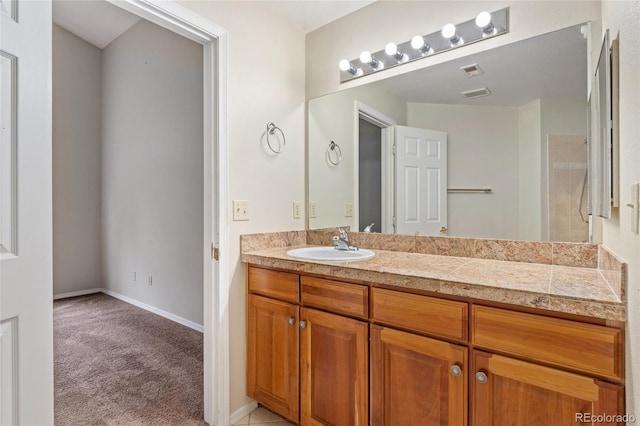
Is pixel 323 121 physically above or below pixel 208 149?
above

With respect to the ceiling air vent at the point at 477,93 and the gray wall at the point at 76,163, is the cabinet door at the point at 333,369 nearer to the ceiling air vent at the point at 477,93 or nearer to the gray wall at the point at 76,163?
the ceiling air vent at the point at 477,93

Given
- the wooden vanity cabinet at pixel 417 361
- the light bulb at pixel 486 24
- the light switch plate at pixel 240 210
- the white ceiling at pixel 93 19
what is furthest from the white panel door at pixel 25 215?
the white ceiling at pixel 93 19

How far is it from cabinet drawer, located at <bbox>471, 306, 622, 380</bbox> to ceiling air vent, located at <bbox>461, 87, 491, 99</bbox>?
1166 mm

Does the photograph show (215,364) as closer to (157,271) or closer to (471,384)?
(471,384)

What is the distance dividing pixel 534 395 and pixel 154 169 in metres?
3.64

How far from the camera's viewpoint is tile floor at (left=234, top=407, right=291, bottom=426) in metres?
1.83

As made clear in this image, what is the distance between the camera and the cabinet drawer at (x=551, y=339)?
3.12 feet

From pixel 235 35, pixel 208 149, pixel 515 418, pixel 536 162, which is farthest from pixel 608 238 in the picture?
pixel 235 35

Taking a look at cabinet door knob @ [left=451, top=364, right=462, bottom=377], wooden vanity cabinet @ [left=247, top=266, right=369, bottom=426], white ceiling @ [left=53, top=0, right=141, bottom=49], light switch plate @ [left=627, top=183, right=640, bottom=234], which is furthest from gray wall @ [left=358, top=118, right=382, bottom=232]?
white ceiling @ [left=53, top=0, right=141, bottom=49]

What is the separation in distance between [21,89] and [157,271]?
289 cm

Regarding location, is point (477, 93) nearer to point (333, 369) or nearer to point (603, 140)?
point (603, 140)

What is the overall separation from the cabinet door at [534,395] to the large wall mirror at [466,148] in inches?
28.6

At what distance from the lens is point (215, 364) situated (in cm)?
179

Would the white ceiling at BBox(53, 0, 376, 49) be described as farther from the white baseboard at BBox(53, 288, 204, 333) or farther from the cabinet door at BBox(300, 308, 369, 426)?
the white baseboard at BBox(53, 288, 204, 333)
